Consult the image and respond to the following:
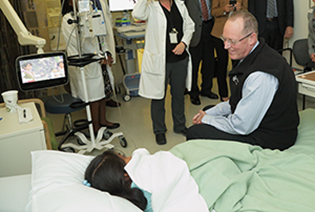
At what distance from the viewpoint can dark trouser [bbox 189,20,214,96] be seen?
3740 millimetres

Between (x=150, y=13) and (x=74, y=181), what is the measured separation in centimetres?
173

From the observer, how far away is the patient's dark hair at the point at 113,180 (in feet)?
4.37

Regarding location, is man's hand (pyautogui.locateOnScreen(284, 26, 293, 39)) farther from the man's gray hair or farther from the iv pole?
the iv pole

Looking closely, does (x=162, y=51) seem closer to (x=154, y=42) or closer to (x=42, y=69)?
(x=154, y=42)

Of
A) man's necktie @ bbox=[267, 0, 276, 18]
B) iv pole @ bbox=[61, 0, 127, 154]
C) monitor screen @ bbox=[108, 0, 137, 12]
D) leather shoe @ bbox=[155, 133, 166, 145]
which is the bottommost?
leather shoe @ bbox=[155, 133, 166, 145]

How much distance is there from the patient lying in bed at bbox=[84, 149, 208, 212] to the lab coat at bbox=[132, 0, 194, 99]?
1.43m

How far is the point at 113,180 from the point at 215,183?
417 millimetres

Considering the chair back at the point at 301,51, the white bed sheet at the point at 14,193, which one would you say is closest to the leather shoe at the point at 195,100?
the chair back at the point at 301,51

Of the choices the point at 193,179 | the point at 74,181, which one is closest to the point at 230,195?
the point at 193,179

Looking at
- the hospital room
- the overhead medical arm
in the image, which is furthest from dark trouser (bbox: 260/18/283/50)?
the overhead medical arm

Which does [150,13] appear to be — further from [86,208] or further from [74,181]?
[86,208]

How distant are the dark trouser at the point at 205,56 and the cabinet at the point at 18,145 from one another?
2.27 meters

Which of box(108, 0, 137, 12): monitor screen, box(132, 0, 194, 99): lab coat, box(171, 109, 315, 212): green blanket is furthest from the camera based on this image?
box(108, 0, 137, 12): monitor screen

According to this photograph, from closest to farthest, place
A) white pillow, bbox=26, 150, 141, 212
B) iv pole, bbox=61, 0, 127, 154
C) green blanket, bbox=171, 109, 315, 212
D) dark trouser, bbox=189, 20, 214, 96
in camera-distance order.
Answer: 1. white pillow, bbox=26, 150, 141, 212
2. green blanket, bbox=171, 109, 315, 212
3. iv pole, bbox=61, 0, 127, 154
4. dark trouser, bbox=189, 20, 214, 96
